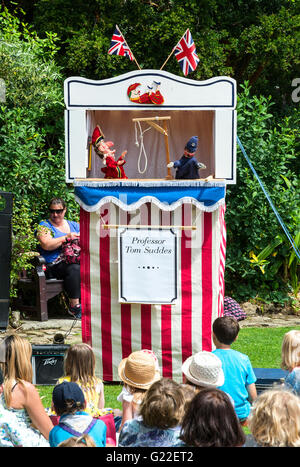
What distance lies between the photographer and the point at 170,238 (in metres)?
6.35

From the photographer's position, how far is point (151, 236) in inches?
251

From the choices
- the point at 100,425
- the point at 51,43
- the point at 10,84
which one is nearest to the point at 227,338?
the point at 100,425

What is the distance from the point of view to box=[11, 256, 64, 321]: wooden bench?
836cm

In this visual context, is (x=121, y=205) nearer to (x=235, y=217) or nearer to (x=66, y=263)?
(x=66, y=263)

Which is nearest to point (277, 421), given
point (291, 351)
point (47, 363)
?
point (291, 351)

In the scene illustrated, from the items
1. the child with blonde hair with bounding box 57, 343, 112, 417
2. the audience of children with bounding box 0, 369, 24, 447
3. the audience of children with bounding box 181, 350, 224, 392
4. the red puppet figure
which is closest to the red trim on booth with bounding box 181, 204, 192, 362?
the red puppet figure

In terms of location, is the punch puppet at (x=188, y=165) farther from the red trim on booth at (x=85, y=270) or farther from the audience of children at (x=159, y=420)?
the audience of children at (x=159, y=420)

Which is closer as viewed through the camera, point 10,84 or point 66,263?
point 66,263

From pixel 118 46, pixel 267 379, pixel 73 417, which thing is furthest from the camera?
pixel 118 46

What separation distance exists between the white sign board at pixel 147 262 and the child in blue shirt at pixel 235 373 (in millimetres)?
1503

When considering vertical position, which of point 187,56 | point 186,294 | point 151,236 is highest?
point 187,56

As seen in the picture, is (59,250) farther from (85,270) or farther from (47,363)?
(47,363)

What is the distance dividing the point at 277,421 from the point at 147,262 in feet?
11.2

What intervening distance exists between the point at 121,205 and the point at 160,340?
4.19 ft
